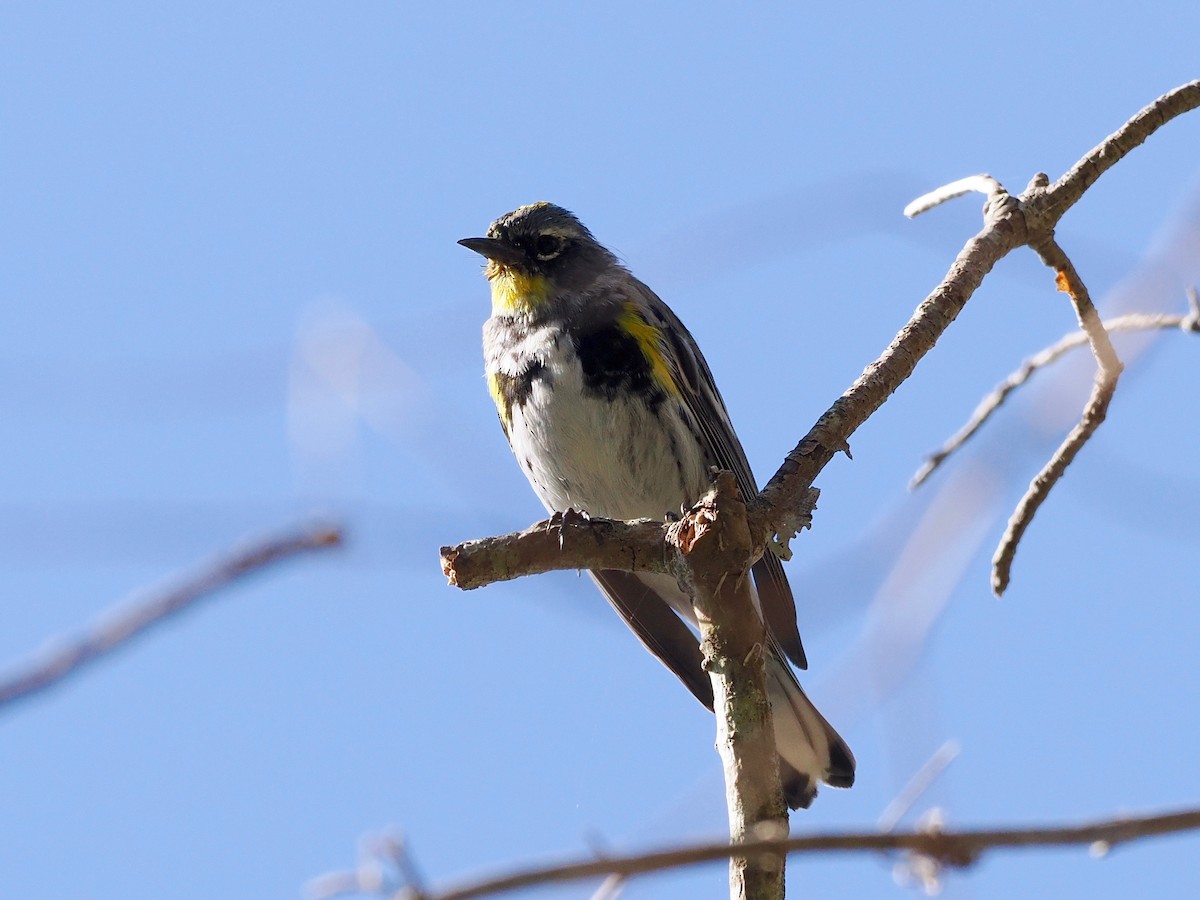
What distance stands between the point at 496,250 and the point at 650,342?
4.49 ft

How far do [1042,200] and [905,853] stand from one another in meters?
3.53

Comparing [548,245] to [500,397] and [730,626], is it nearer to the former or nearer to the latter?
[500,397]

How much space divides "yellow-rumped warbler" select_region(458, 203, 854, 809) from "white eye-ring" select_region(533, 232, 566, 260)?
46 centimetres

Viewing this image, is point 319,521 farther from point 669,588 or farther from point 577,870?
point 669,588

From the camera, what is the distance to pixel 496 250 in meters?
7.44

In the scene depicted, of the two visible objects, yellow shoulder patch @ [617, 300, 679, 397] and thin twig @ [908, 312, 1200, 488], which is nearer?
thin twig @ [908, 312, 1200, 488]

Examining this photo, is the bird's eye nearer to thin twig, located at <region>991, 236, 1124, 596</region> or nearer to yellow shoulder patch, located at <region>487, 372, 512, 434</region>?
yellow shoulder patch, located at <region>487, 372, 512, 434</region>

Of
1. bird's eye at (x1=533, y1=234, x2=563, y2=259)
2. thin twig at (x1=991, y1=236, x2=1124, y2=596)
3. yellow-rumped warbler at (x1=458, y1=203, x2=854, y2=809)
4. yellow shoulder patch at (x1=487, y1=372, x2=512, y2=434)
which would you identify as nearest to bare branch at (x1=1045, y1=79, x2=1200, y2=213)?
thin twig at (x1=991, y1=236, x2=1124, y2=596)

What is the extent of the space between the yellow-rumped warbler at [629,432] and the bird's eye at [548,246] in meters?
0.46

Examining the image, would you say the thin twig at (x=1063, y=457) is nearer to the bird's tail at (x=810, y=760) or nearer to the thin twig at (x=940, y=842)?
the bird's tail at (x=810, y=760)

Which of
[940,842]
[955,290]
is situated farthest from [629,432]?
[940,842]

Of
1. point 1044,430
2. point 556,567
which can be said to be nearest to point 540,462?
point 556,567

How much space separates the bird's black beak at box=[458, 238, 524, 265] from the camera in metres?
7.43

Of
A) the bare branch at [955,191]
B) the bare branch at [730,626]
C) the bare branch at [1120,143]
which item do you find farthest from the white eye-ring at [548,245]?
the bare branch at [730,626]
